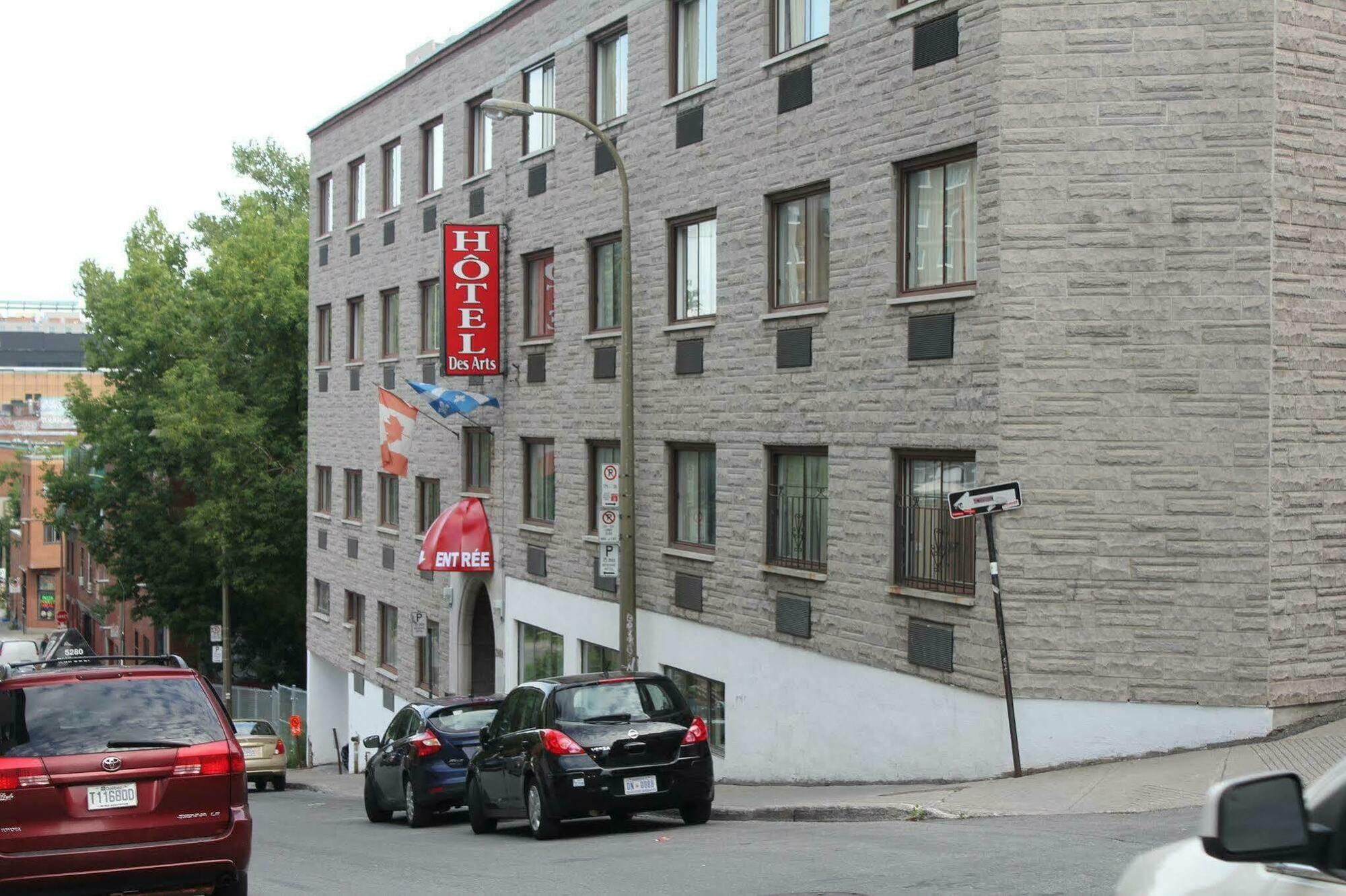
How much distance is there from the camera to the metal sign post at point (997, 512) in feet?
44.7

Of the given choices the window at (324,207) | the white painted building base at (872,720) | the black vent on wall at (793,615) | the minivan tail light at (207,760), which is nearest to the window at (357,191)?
the window at (324,207)

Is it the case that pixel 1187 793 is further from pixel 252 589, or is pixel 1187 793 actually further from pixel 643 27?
pixel 252 589

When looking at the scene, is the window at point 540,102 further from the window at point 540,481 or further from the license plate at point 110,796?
the license plate at point 110,796

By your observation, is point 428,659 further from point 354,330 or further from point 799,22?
point 799,22

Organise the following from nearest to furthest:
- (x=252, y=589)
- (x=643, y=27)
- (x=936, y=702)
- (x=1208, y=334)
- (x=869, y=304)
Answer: (x=1208, y=334), (x=936, y=702), (x=869, y=304), (x=643, y=27), (x=252, y=589)

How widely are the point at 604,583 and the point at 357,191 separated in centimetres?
1652

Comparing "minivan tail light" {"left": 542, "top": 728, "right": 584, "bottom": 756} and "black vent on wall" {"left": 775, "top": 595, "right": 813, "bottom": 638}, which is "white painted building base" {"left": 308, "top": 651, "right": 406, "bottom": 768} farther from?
"minivan tail light" {"left": 542, "top": 728, "right": 584, "bottom": 756}

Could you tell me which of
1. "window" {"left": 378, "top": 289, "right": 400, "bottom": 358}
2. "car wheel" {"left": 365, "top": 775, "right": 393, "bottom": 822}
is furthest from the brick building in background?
"window" {"left": 378, "top": 289, "right": 400, "bottom": 358}

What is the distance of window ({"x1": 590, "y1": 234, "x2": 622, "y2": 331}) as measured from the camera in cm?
2383

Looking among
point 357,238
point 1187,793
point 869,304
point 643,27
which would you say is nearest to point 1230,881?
point 1187,793

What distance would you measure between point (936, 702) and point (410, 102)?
68.9 ft

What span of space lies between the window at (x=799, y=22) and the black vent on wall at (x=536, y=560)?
1027 cm

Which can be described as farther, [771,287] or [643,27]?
[643,27]

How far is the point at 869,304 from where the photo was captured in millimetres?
17141
